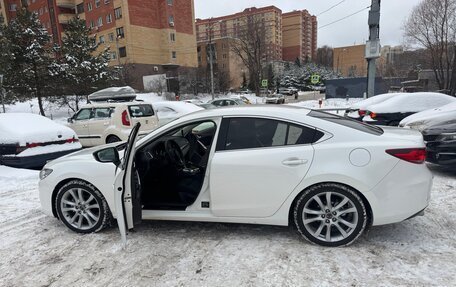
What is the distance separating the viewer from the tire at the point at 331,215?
3.05 m

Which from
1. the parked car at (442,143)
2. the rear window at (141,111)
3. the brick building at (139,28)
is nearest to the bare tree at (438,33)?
the parked car at (442,143)

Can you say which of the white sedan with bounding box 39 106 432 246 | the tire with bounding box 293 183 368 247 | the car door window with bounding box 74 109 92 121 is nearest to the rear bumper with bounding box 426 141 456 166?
the white sedan with bounding box 39 106 432 246

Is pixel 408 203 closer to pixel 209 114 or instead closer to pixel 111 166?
pixel 209 114

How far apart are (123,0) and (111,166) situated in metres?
46.8

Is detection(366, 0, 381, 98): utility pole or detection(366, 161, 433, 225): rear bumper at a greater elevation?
detection(366, 0, 381, 98): utility pole

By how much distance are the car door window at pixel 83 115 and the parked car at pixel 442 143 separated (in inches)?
368

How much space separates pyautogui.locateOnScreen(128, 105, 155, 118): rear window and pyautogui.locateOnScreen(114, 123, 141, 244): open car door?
259 inches

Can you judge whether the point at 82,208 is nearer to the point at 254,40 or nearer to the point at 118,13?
the point at 254,40

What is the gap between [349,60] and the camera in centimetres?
8775

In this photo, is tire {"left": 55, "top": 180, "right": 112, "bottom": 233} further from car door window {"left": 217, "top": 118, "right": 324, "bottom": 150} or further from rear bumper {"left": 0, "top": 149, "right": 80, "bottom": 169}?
rear bumper {"left": 0, "top": 149, "right": 80, "bottom": 169}

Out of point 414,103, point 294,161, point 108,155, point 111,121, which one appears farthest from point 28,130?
point 414,103

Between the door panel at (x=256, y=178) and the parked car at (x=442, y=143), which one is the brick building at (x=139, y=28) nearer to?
the parked car at (x=442, y=143)

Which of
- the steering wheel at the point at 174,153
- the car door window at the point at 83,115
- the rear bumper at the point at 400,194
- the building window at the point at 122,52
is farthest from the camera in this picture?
the building window at the point at 122,52

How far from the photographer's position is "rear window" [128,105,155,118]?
938cm
